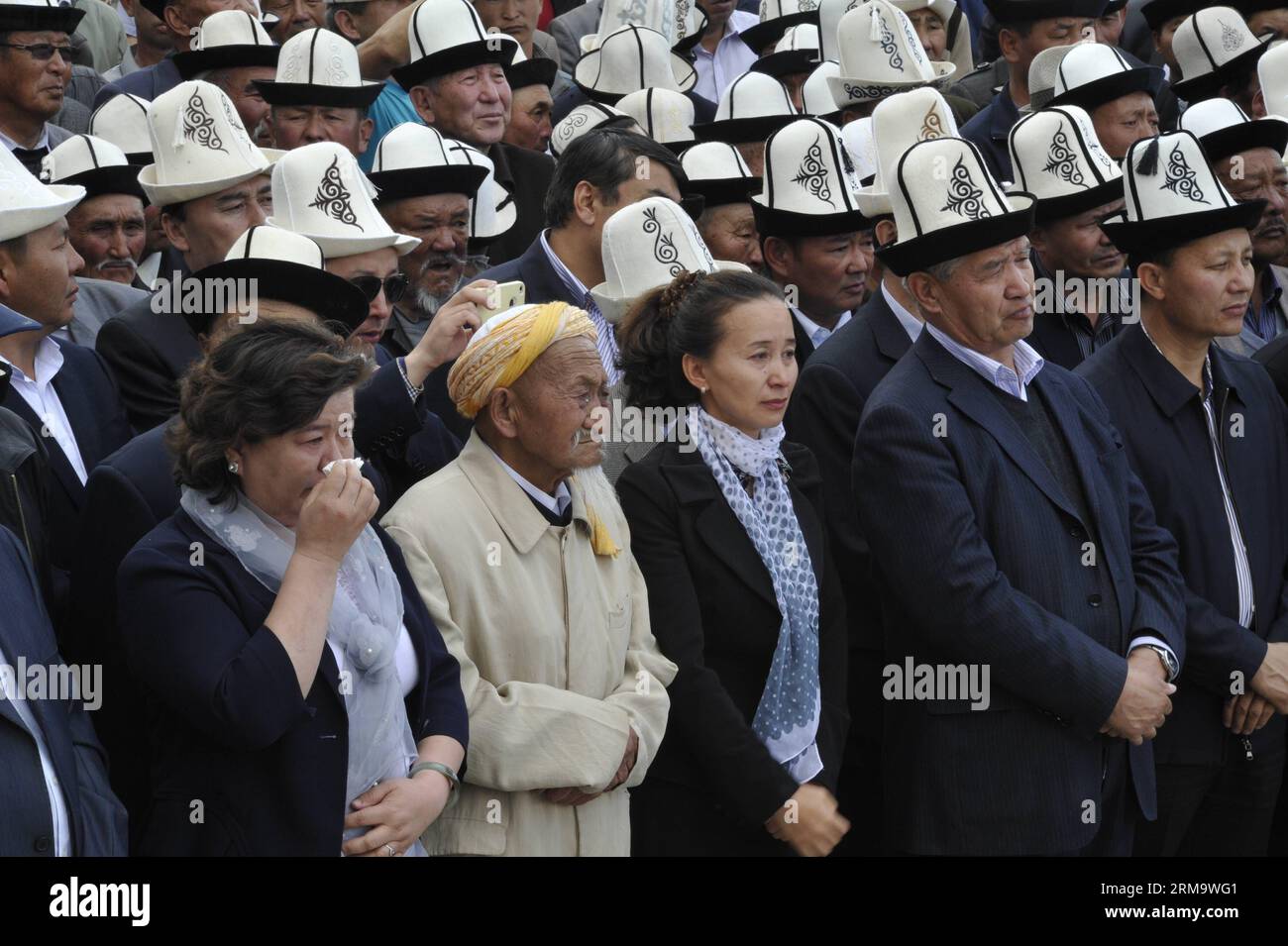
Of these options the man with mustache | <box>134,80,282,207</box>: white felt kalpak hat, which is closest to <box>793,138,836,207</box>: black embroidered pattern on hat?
the man with mustache

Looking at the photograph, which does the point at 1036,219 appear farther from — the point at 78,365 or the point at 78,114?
the point at 78,114

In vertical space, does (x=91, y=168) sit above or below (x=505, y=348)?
above

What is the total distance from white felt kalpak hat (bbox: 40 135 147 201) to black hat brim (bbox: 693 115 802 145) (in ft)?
8.06

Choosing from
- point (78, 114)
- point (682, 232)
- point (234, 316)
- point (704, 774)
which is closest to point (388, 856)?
point (704, 774)

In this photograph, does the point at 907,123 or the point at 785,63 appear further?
the point at 785,63

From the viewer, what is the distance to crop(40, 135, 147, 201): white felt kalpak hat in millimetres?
6625

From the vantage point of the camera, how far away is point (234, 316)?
468cm

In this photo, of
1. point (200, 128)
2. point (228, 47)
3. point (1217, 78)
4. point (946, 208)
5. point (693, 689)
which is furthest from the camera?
point (1217, 78)

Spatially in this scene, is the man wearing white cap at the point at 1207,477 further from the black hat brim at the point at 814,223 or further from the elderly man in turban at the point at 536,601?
the elderly man in turban at the point at 536,601

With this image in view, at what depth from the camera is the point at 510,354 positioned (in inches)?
176

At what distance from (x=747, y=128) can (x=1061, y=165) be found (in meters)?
1.64

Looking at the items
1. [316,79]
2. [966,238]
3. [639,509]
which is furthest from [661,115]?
[639,509]

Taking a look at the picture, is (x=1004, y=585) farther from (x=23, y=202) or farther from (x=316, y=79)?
(x=316, y=79)

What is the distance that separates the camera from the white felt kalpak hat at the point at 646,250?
226 inches
